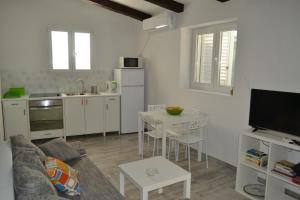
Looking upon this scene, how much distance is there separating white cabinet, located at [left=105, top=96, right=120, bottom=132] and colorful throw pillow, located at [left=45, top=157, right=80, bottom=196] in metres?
2.95

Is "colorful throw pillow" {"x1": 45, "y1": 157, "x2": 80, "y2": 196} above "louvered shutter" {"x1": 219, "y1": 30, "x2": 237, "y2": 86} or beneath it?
beneath

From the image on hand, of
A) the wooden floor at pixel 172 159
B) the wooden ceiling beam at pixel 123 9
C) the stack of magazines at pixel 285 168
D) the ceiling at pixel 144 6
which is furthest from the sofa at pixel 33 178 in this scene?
the wooden ceiling beam at pixel 123 9

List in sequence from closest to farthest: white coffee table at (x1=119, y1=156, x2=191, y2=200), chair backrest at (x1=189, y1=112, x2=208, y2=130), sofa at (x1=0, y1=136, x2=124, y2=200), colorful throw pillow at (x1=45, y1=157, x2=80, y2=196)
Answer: sofa at (x1=0, y1=136, x2=124, y2=200) → colorful throw pillow at (x1=45, y1=157, x2=80, y2=196) → white coffee table at (x1=119, y1=156, x2=191, y2=200) → chair backrest at (x1=189, y1=112, x2=208, y2=130)

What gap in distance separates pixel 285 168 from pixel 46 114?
3861 millimetres

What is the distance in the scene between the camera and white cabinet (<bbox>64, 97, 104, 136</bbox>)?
4.60m

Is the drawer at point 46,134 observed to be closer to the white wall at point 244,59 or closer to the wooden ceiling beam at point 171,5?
the white wall at point 244,59

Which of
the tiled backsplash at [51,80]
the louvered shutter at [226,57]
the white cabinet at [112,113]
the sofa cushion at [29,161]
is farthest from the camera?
the white cabinet at [112,113]

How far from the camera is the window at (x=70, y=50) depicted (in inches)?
188

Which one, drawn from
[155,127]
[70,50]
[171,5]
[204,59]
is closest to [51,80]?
[70,50]

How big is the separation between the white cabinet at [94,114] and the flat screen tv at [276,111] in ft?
9.66

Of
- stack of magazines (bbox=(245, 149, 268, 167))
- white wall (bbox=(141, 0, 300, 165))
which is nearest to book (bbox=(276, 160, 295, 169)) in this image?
stack of magazines (bbox=(245, 149, 268, 167))

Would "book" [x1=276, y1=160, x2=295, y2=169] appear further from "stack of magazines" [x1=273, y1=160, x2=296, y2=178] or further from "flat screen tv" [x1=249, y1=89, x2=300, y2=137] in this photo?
"flat screen tv" [x1=249, y1=89, x2=300, y2=137]

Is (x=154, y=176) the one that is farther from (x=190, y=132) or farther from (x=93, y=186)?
(x=190, y=132)

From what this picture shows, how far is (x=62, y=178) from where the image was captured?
1.86m
